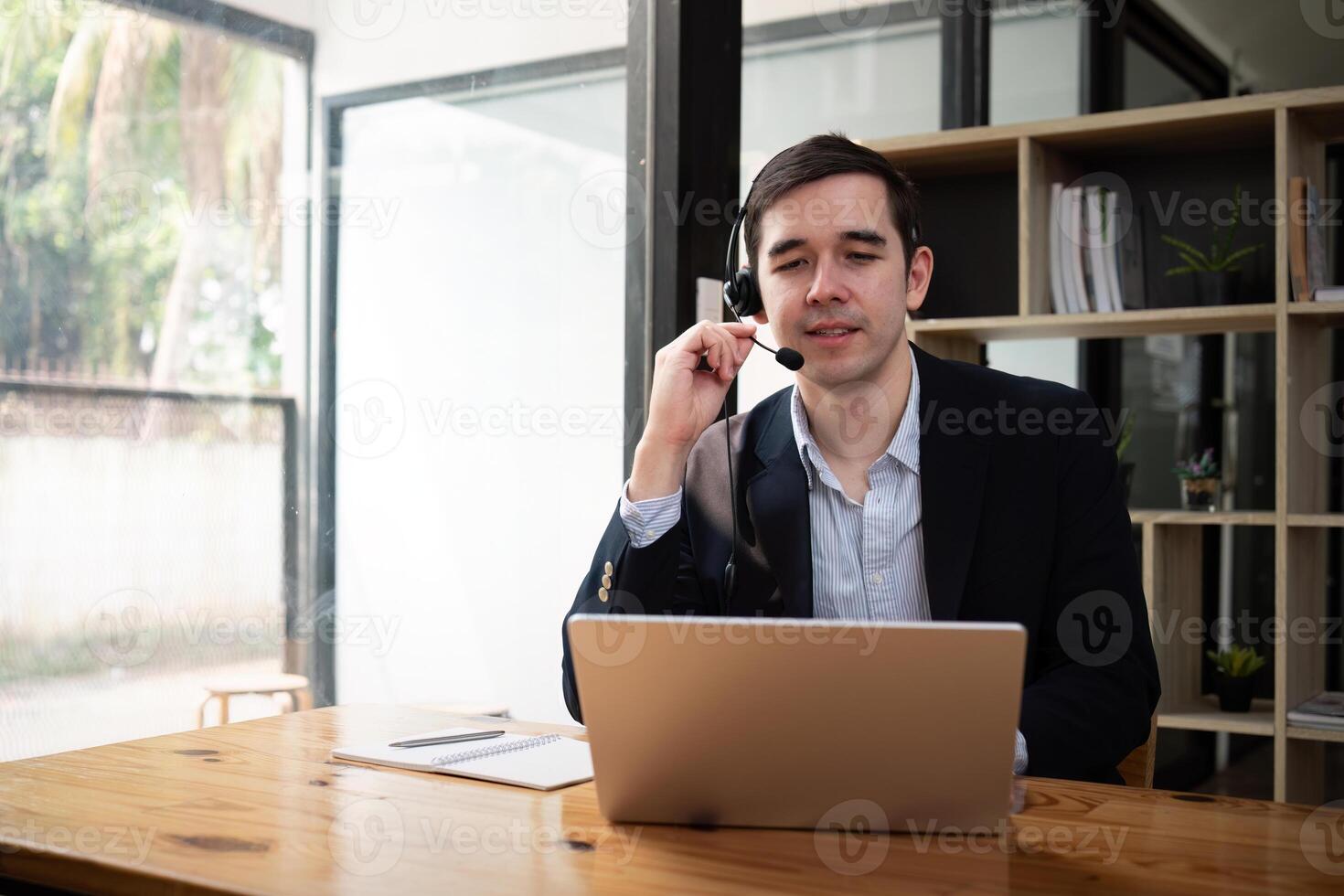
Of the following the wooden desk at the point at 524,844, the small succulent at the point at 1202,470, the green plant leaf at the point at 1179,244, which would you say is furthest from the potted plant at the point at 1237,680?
the wooden desk at the point at 524,844

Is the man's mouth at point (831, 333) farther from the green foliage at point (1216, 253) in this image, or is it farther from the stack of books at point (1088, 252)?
the green foliage at point (1216, 253)

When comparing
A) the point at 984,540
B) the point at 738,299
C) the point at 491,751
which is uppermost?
the point at 738,299

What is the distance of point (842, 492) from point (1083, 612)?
378 millimetres

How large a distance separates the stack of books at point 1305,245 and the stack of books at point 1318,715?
86cm

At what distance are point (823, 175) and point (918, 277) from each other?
0.27 meters

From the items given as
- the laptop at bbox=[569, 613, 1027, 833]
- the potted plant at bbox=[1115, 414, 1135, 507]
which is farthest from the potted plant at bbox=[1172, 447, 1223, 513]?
the laptop at bbox=[569, 613, 1027, 833]

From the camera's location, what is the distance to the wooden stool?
2021mm

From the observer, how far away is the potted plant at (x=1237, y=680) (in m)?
2.86

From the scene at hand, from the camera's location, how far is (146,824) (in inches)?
43.7

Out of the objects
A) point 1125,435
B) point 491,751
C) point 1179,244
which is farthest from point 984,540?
point 1125,435

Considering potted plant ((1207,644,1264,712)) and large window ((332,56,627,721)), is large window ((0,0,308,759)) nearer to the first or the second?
large window ((332,56,627,721))

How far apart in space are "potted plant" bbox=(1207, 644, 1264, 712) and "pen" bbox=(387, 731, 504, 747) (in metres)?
1.99

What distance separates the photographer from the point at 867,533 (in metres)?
1.81

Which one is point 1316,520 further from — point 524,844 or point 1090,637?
Answer: point 524,844
